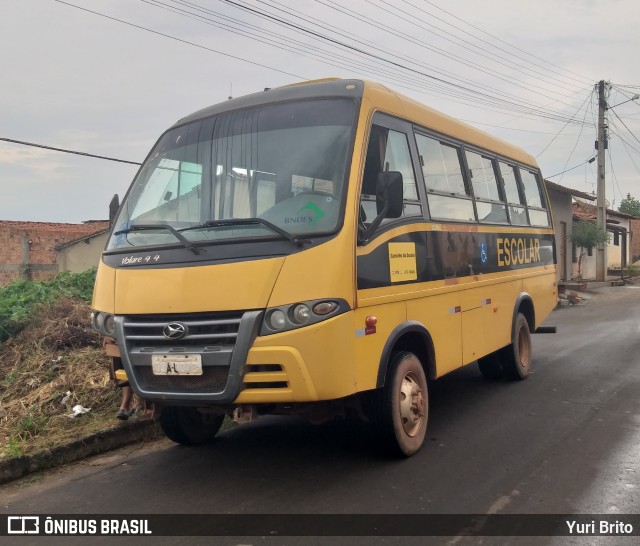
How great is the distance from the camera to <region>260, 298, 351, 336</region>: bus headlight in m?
4.18

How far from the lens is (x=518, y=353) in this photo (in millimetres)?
8164

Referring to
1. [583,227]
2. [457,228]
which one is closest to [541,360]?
[457,228]

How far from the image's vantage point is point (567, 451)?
17.6ft

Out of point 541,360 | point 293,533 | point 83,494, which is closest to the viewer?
point 293,533

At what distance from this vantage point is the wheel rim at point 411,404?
16.9 feet

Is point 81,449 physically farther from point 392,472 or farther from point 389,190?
point 389,190

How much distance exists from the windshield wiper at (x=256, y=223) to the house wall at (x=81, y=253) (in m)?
22.6

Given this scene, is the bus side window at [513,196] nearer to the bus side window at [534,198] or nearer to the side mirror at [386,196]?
the bus side window at [534,198]

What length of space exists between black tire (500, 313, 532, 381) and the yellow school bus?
2.06 metres

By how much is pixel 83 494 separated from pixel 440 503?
262 cm

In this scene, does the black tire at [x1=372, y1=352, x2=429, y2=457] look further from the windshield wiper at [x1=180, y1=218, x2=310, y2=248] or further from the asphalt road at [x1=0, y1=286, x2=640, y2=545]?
the windshield wiper at [x1=180, y1=218, x2=310, y2=248]

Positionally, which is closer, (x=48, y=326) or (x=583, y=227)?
(x=48, y=326)

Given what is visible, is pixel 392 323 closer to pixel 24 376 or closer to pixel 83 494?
pixel 83 494

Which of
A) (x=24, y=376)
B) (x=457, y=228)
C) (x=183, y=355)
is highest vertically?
(x=457, y=228)
